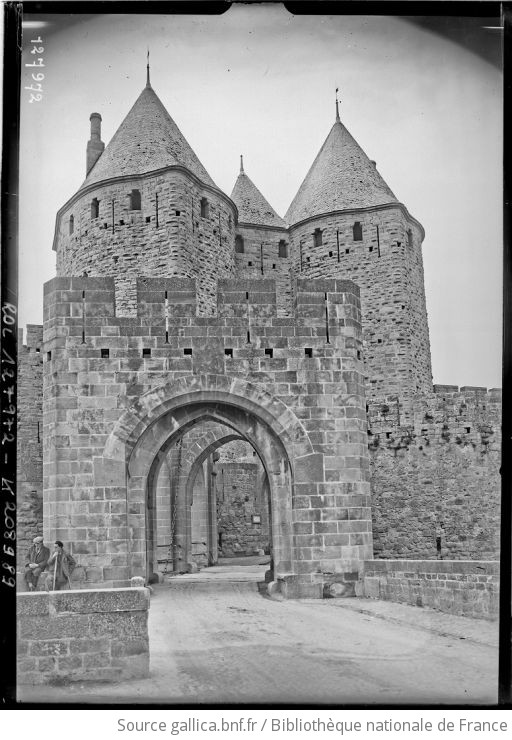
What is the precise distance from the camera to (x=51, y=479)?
506 inches

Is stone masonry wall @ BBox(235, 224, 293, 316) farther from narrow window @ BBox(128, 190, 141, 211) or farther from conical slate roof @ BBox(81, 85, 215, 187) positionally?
narrow window @ BBox(128, 190, 141, 211)

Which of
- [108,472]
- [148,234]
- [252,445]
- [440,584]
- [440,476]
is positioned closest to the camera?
[440,584]

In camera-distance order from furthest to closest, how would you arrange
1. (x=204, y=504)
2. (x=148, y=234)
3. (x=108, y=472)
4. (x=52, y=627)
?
(x=148, y=234) → (x=204, y=504) → (x=108, y=472) → (x=52, y=627)

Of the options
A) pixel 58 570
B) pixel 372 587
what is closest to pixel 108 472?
pixel 58 570

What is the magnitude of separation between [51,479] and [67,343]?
78.9 inches

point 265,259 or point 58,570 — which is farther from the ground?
point 265,259

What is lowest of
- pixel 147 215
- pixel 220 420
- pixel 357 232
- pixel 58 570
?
pixel 58 570

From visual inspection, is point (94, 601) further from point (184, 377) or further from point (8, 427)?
point (184, 377)

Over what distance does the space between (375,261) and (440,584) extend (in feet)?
56.7

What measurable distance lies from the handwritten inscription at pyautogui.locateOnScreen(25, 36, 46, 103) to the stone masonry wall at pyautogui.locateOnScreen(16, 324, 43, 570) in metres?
10.5

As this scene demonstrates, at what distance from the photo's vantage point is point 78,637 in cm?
812

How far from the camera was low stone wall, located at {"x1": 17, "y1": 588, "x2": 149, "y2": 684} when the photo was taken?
809cm

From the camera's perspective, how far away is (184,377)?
43.7 ft

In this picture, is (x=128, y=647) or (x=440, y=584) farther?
(x=440, y=584)
